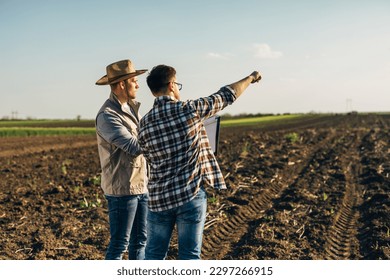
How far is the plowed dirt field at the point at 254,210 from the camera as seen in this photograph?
602 cm

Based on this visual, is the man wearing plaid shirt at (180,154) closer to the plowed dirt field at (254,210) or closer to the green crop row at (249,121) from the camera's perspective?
the plowed dirt field at (254,210)

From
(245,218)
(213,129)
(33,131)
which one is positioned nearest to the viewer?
(213,129)

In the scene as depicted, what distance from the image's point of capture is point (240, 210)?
25.1 ft

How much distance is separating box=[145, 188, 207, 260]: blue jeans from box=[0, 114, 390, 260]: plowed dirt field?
255 centimetres

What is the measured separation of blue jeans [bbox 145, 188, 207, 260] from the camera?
10.4 ft

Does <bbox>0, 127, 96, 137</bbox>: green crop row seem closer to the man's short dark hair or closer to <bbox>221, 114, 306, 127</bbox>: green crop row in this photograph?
<bbox>221, 114, 306, 127</bbox>: green crop row

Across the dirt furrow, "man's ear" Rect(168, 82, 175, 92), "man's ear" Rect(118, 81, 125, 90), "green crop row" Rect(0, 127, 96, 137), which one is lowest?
the dirt furrow

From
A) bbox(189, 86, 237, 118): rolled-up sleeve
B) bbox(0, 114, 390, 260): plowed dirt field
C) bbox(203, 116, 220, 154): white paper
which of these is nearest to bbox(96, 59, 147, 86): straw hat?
bbox(203, 116, 220, 154): white paper

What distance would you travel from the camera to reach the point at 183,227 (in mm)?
3180

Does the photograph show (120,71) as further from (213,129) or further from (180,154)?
(180,154)

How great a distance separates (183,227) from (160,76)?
0.97 meters

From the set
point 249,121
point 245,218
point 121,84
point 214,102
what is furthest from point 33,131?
A: point 214,102

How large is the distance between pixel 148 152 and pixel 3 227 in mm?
4607

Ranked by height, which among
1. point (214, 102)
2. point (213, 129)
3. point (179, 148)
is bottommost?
point (179, 148)
